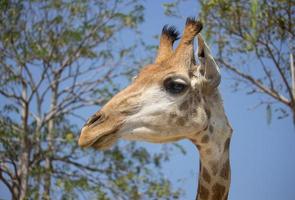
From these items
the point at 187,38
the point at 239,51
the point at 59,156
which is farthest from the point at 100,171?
the point at 187,38

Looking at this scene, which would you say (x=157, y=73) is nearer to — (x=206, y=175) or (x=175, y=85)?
(x=175, y=85)

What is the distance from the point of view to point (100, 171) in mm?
11312

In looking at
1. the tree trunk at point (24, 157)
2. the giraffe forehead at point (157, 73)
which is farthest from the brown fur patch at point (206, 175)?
the tree trunk at point (24, 157)

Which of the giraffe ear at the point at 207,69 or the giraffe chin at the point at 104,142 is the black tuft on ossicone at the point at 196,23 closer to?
the giraffe ear at the point at 207,69

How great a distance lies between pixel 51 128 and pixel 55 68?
1631mm

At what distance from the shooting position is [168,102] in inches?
133

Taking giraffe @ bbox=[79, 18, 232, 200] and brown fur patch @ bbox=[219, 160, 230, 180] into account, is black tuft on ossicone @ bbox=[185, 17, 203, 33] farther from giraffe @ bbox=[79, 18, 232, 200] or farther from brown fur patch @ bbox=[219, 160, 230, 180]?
brown fur patch @ bbox=[219, 160, 230, 180]

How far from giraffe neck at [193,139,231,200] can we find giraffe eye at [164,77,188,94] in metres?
0.45

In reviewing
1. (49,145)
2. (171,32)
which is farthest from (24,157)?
(171,32)

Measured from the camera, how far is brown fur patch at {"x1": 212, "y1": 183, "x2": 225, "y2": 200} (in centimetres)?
335

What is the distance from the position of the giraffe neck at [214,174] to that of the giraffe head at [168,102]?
0.62 feet

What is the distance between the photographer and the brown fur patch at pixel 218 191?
335cm

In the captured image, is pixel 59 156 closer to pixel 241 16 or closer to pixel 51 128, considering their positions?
pixel 51 128

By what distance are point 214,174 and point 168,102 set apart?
0.63 meters
